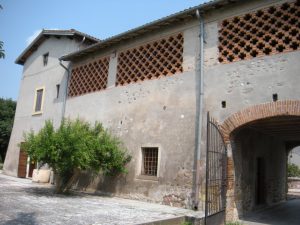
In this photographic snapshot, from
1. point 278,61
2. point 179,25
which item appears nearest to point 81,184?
point 179,25

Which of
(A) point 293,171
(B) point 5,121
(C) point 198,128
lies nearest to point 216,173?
(C) point 198,128

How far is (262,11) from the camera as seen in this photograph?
887cm

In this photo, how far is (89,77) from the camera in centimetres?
1399

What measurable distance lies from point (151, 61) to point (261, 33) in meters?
4.01

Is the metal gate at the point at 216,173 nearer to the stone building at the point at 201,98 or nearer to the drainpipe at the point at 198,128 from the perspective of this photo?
the stone building at the point at 201,98

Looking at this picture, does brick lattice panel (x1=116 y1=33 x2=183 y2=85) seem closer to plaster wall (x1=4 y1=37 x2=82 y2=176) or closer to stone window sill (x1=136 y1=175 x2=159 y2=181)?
stone window sill (x1=136 y1=175 x2=159 y2=181)

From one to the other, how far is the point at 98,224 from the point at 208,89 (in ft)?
17.0

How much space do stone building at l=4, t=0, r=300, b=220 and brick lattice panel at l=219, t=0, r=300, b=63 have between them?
0.03 m

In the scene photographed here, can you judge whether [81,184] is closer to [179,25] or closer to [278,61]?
[179,25]

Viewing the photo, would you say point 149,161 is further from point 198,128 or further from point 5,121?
point 5,121

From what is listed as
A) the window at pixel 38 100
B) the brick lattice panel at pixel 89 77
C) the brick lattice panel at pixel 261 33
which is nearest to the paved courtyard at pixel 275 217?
the brick lattice panel at pixel 261 33

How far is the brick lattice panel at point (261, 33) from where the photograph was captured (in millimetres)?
8273

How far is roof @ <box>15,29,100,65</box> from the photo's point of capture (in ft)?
51.5

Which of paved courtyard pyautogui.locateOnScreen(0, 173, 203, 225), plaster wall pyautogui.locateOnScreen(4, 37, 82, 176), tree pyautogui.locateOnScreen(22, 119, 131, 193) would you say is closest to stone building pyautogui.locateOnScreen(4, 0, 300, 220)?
tree pyautogui.locateOnScreen(22, 119, 131, 193)
